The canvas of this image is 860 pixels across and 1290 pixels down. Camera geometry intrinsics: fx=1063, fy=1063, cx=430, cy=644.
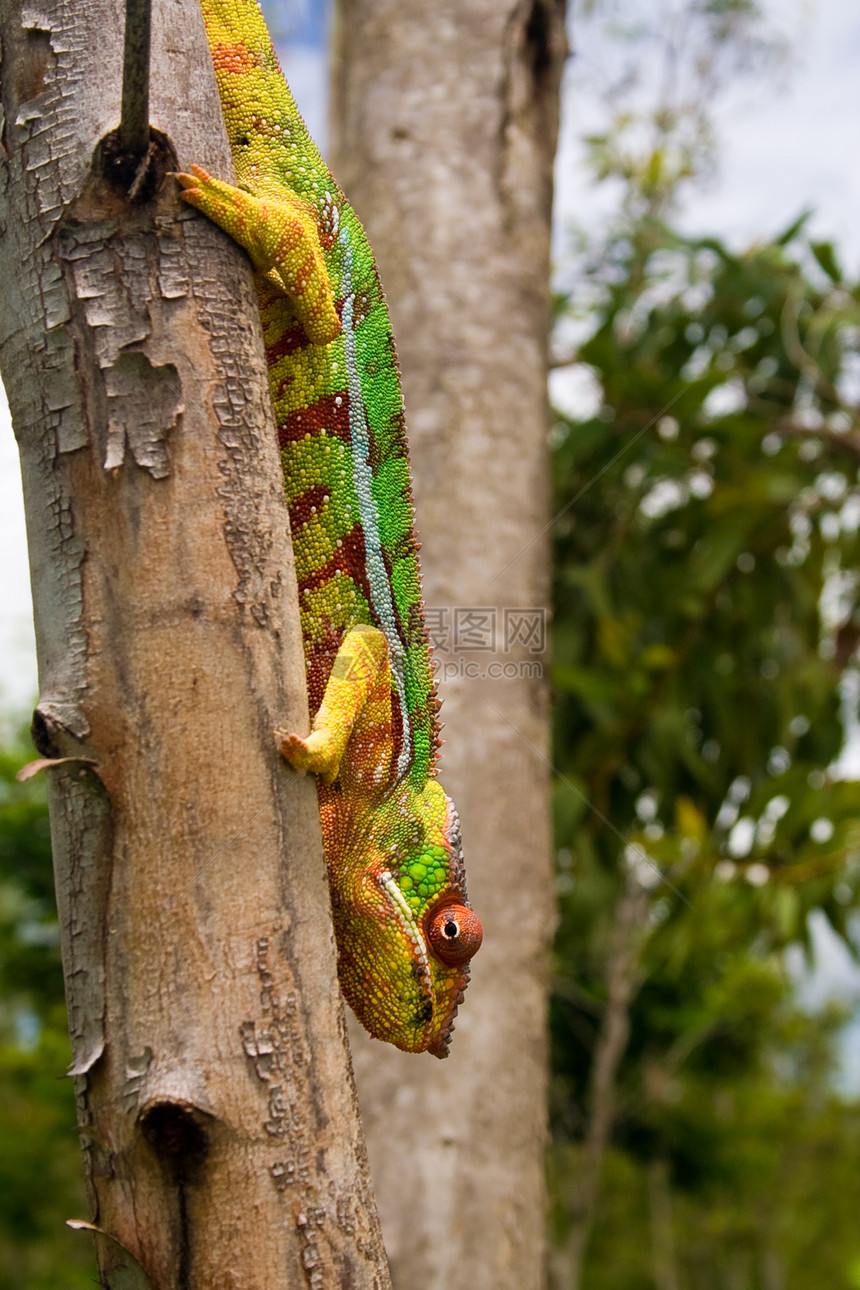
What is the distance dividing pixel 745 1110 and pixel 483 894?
8220 mm

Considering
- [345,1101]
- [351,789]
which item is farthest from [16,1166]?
[345,1101]

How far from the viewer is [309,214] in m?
1.82

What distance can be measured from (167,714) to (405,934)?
32.5 inches

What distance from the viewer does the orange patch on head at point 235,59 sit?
191 centimetres

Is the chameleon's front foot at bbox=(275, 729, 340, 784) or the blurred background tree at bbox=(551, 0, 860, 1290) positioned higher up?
the blurred background tree at bbox=(551, 0, 860, 1290)

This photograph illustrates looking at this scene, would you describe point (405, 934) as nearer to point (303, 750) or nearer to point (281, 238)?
point (303, 750)

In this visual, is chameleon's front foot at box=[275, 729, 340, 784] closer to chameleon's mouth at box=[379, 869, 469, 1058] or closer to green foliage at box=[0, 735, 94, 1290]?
chameleon's mouth at box=[379, 869, 469, 1058]

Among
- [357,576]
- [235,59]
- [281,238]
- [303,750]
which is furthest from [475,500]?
[303,750]

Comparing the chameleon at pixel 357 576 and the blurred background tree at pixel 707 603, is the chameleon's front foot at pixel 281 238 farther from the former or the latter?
the blurred background tree at pixel 707 603

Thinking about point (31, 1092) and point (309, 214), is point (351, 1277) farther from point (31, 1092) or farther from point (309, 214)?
point (31, 1092)

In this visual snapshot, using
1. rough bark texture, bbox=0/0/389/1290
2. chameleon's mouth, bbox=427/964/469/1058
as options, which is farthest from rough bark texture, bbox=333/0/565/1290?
rough bark texture, bbox=0/0/389/1290

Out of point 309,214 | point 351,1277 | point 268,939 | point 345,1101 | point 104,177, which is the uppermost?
point 309,214

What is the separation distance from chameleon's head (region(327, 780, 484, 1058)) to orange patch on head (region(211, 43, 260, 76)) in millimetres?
1350

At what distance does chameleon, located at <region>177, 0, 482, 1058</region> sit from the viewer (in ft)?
5.68
